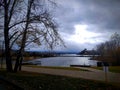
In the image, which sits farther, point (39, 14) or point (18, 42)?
point (18, 42)

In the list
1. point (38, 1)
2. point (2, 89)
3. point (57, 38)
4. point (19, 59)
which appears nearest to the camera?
point (2, 89)

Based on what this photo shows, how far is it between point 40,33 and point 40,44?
129cm

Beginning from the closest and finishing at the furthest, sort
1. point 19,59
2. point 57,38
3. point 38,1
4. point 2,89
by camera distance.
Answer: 1. point 2,89
2. point 57,38
3. point 38,1
4. point 19,59

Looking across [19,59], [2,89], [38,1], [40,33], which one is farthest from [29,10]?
[2,89]

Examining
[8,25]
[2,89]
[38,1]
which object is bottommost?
[2,89]

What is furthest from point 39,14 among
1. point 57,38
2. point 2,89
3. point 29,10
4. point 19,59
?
point 2,89

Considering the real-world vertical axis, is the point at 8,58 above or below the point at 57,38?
below

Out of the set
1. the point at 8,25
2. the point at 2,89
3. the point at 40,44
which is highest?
the point at 8,25

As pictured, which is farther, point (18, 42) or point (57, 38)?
point (18, 42)

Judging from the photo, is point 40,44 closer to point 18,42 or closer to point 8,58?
point 18,42

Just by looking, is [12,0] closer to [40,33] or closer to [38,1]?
[38,1]

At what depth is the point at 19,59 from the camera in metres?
26.0

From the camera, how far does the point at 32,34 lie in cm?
2331

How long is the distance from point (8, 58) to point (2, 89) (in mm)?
12462
